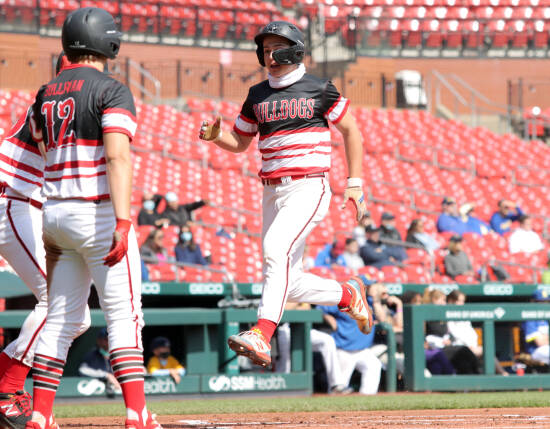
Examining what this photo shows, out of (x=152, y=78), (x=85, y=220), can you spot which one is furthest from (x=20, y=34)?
(x=85, y=220)

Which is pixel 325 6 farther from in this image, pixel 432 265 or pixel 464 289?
pixel 464 289

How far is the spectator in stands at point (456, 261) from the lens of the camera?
13711mm

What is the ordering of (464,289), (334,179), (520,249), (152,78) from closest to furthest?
(464,289)
(520,249)
(334,179)
(152,78)

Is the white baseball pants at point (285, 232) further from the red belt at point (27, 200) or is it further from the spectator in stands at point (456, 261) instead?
the spectator in stands at point (456, 261)

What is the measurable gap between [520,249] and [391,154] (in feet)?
15.8

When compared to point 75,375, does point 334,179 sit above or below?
above

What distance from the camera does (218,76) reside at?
77.3 ft

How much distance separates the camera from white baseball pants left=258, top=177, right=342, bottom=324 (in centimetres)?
552

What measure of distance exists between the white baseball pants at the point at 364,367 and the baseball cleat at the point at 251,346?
4.38 metres

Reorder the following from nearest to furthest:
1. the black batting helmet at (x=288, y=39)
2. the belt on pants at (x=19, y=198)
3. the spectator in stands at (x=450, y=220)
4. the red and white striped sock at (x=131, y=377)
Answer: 1. the red and white striped sock at (x=131, y=377)
2. the belt on pants at (x=19, y=198)
3. the black batting helmet at (x=288, y=39)
4. the spectator in stands at (x=450, y=220)

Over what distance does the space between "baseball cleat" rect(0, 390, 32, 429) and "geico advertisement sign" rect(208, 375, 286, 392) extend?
3902 mm

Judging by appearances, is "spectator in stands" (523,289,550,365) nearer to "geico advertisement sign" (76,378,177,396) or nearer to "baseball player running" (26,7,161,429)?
"geico advertisement sign" (76,378,177,396)

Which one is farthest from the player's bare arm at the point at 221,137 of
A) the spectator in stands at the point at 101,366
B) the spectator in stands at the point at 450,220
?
the spectator in stands at the point at 450,220

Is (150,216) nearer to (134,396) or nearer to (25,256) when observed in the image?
(25,256)
